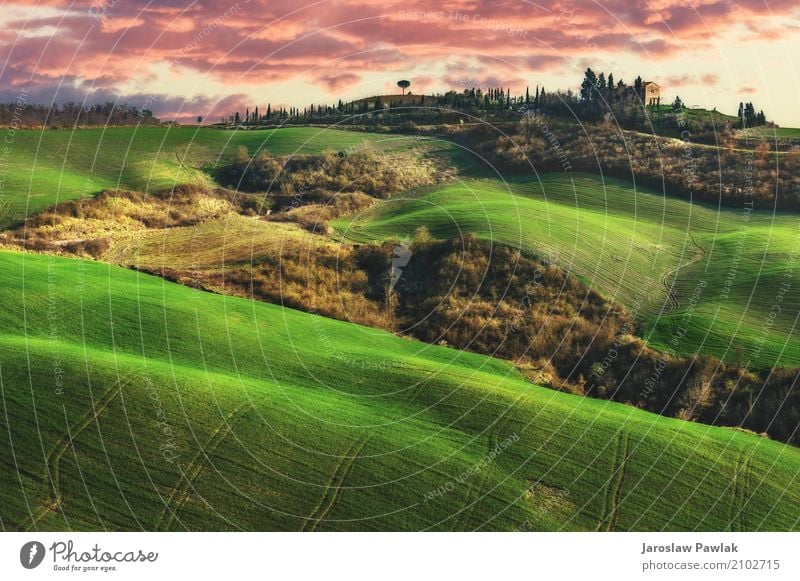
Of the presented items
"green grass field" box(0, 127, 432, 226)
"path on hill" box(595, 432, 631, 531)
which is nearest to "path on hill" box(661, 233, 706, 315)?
"path on hill" box(595, 432, 631, 531)

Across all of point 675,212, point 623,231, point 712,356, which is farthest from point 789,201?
point 712,356

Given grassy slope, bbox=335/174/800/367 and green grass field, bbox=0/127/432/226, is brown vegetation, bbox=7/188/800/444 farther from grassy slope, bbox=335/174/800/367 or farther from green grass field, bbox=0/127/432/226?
green grass field, bbox=0/127/432/226

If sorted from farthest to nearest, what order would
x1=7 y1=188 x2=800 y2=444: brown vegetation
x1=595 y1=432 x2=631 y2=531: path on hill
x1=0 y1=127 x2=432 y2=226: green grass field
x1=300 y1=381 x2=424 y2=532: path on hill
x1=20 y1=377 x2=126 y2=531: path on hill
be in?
1. x1=0 y1=127 x2=432 y2=226: green grass field
2. x1=7 y1=188 x2=800 y2=444: brown vegetation
3. x1=595 y1=432 x2=631 y2=531: path on hill
4. x1=300 y1=381 x2=424 y2=532: path on hill
5. x1=20 y1=377 x2=126 y2=531: path on hill

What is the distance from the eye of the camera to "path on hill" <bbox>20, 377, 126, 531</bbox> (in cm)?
2884

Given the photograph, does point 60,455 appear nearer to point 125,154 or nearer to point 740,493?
point 740,493

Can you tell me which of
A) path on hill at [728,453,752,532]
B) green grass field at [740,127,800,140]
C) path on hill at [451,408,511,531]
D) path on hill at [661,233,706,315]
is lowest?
path on hill at [728,453,752,532]

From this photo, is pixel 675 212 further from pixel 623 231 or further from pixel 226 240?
pixel 226 240

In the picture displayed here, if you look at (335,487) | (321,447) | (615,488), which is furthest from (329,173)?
(615,488)

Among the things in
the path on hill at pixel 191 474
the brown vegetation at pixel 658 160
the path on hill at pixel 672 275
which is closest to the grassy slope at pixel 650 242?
the path on hill at pixel 672 275

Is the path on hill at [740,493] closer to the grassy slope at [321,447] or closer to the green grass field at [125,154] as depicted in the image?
the grassy slope at [321,447]

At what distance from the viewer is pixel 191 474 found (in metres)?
30.9

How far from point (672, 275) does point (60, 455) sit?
4122 cm

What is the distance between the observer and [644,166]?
9188 cm
